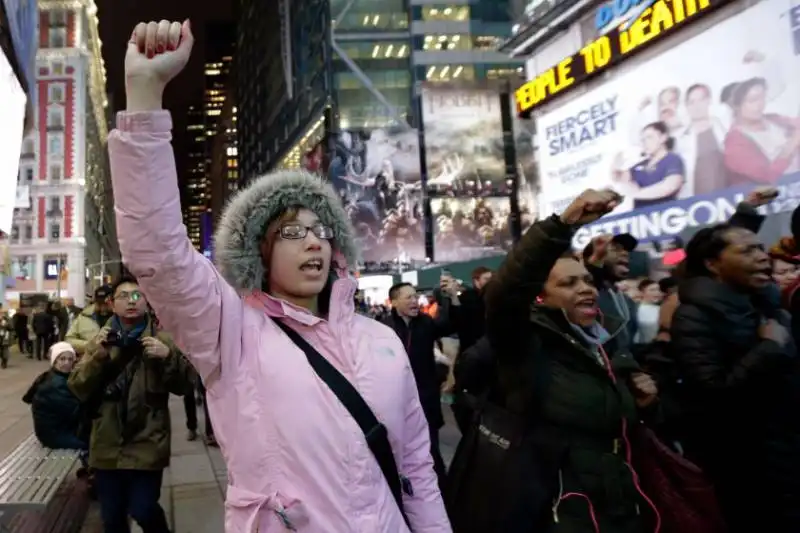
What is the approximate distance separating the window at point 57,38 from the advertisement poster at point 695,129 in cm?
7395

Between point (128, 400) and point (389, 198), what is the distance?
4438 cm

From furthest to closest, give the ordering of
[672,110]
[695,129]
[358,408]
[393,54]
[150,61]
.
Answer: [393,54] → [672,110] → [695,129] → [358,408] → [150,61]

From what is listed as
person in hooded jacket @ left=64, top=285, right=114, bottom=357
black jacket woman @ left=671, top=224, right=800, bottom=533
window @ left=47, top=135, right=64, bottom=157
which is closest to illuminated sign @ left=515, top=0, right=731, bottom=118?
black jacket woman @ left=671, top=224, right=800, bottom=533

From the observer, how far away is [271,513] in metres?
1.72

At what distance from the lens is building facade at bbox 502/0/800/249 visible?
1160 centimetres

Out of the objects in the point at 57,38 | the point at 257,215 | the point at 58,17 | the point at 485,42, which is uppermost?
the point at 58,17

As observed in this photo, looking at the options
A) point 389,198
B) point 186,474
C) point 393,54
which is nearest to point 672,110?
point 186,474

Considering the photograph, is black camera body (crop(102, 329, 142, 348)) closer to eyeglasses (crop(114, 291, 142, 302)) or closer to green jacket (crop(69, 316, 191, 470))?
green jacket (crop(69, 316, 191, 470))

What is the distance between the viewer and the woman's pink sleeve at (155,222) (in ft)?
5.12

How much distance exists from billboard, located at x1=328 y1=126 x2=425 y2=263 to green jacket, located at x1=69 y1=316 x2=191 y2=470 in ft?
142

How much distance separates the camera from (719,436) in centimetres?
313

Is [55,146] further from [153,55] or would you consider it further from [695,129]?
[153,55]

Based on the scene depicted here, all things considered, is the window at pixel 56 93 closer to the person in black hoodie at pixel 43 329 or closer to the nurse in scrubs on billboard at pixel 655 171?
the person in black hoodie at pixel 43 329

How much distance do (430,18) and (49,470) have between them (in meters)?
58.7
